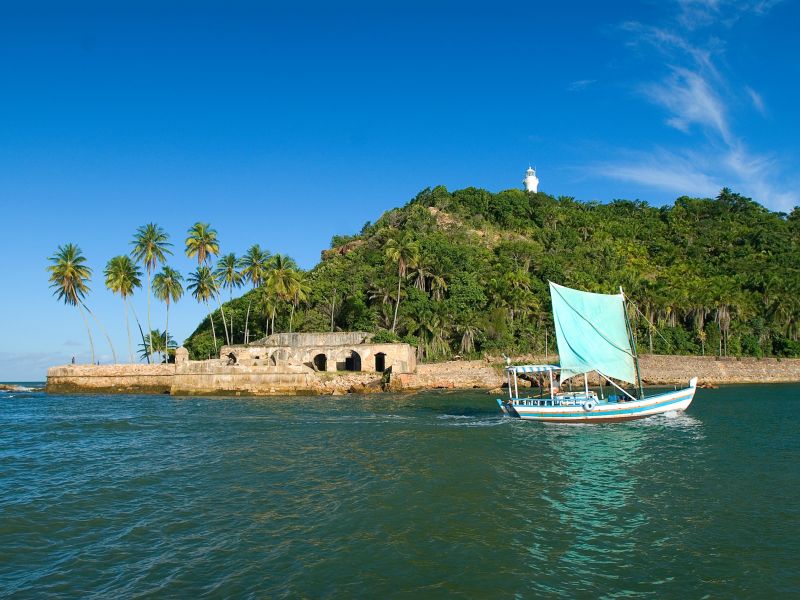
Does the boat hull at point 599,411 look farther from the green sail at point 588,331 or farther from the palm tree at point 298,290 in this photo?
the palm tree at point 298,290

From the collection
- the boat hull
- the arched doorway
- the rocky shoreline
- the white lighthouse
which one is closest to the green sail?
the boat hull

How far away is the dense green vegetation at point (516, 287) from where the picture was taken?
67062 mm

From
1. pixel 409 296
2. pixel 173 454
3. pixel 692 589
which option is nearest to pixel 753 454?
pixel 692 589

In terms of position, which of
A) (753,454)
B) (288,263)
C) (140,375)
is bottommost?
(753,454)

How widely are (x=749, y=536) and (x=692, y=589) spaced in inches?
154

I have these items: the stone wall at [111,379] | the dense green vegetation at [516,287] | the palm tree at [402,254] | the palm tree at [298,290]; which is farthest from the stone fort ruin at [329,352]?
the palm tree at [298,290]

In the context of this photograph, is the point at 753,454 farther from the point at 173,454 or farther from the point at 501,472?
the point at 173,454

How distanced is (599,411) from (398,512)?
22.0m

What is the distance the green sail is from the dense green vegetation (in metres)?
29.2

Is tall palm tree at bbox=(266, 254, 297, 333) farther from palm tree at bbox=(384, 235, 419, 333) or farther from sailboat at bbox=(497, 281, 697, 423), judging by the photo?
sailboat at bbox=(497, 281, 697, 423)

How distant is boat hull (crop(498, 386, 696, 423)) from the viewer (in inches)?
1304

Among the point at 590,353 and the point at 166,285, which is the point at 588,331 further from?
the point at 166,285

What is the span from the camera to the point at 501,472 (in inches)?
765

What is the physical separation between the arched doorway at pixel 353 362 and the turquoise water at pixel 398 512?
2973 cm
